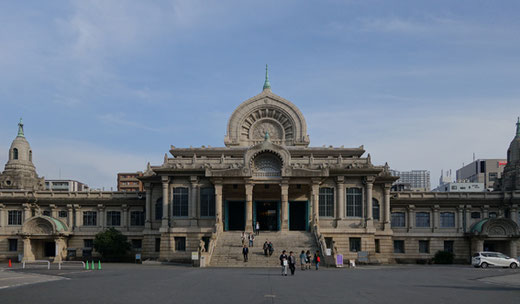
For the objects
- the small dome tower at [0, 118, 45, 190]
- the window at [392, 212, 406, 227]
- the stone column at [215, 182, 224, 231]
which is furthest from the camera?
the small dome tower at [0, 118, 45, 190]

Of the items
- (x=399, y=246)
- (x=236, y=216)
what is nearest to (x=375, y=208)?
(x=399, y=246)

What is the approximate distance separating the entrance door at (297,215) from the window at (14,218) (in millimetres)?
36674

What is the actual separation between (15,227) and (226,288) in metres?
57.5

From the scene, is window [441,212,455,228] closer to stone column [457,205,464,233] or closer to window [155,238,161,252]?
stone column [457,205,464,233]

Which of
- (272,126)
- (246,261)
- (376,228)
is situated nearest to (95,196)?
(272,126)

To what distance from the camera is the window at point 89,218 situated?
3223 inches

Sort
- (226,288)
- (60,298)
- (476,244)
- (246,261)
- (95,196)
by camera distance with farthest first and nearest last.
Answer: (95,196) < (476,244) < (246,261) < (226,288) < (60,298)

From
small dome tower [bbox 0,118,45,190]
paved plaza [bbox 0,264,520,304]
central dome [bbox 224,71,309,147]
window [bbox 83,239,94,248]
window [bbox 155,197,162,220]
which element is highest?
central dome [bbox 224,71,309,147]

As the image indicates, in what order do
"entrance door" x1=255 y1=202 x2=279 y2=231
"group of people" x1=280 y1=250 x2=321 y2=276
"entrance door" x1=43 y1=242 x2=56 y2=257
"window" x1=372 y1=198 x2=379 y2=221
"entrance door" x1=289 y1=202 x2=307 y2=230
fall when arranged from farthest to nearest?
"entrance door" x1=43 y1=242 x2=56 y2=257 → "entrance door" x1=255 y1=202 x2=279 y2=231 → "window" x1=372 y1=198 x2=379 y2=221 → "entrance door" x1=289 y1=202 x2=307 y2=230 → "group of people" x1=280 y1=250 x2=321 y2=276

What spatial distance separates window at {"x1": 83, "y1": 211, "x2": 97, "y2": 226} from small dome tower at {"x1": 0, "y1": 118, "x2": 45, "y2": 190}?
10.8 meters

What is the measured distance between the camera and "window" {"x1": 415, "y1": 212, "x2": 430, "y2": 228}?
262 ft

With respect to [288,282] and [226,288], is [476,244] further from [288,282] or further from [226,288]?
[226,288]

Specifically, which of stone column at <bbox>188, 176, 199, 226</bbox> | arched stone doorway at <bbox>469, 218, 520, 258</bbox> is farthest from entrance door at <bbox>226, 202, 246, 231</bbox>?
arched stone doorway at <bbox>469, 218, 520, 258</bbox>

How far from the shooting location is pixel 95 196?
8212 centimetres
